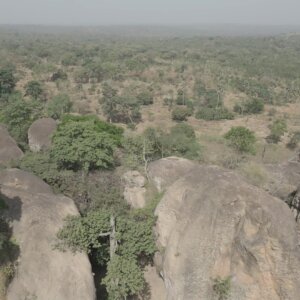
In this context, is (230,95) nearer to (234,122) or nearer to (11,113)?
(234,122)

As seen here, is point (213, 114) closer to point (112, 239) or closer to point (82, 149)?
point (82, 149)

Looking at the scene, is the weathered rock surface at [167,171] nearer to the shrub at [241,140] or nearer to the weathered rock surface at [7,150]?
the weathered rock surface at [7,150]

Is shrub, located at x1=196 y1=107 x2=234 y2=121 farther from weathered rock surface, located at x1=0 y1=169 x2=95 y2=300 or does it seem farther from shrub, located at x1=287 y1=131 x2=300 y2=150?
weathered rock surface, located at x1=0 y1=169 x2=95 y2=300

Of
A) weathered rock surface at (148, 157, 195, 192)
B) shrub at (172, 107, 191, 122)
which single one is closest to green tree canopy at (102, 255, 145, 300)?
weathered rock surface at (148, 157, 195, 192)

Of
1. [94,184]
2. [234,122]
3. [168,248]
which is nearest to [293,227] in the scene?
[168,248]

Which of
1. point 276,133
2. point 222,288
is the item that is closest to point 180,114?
point 276,133

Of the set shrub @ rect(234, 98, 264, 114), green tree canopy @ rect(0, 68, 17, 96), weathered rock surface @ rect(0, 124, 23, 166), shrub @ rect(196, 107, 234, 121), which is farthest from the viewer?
green tree canopy @ rect(0, 68, 17, 96)
